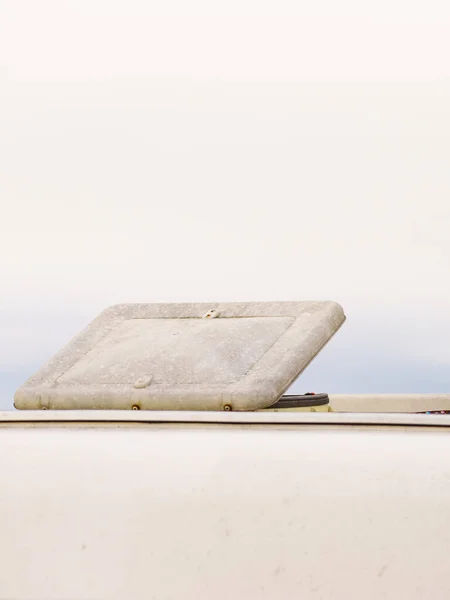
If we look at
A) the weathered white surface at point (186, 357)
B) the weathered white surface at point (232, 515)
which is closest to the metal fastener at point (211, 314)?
the weathered white surface at point (186, 357)

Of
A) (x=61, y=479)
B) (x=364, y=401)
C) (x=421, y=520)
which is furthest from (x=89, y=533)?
(x=364, y=401)

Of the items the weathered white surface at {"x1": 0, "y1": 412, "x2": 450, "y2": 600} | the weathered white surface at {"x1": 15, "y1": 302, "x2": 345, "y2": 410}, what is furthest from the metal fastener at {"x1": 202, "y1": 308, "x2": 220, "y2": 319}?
the weathered white surface at {"x1": 0, "y1": 412, "x2": 450, "y2": 600}

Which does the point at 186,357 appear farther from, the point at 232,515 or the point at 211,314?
the point at 232,515

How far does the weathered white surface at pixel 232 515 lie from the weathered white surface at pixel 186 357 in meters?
0.39

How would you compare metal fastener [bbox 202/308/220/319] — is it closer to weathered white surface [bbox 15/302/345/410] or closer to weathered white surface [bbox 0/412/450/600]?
weathered white surface [bbox 15/302/345/410]

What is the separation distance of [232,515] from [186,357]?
0.78 meters

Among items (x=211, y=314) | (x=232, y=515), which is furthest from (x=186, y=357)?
(x=232, y=515)

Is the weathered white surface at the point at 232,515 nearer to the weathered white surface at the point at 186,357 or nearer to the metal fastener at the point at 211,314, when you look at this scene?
the weathered white surface at the point at 186,357

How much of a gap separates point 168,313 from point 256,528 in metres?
1.21

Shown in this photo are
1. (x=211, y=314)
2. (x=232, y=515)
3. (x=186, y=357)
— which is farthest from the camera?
(x=211, y=314)

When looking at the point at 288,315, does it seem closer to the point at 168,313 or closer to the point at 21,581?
the point at 168,313

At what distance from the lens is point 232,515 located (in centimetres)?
136

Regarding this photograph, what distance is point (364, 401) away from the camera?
2.76 metres

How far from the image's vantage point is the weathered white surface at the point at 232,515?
1.31 m
